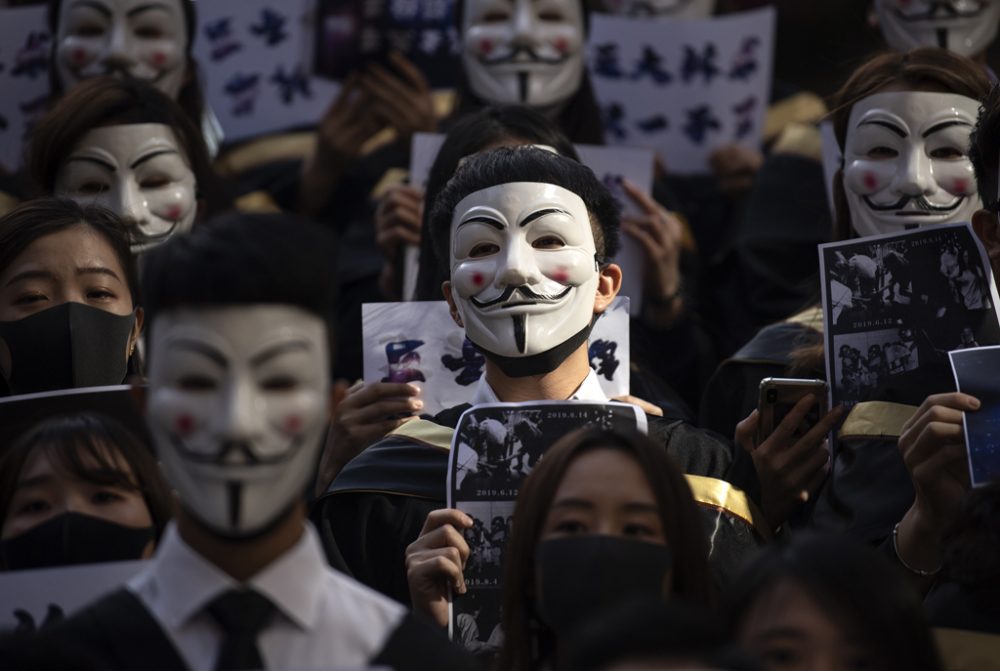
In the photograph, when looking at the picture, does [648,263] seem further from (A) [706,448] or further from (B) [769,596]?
(B) [769,596]

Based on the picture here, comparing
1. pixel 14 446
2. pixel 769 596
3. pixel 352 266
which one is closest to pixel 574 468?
pixel 769 596

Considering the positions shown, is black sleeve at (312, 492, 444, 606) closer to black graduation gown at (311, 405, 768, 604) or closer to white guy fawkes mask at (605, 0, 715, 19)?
black graduation gown at (311, 405, 768, 604)

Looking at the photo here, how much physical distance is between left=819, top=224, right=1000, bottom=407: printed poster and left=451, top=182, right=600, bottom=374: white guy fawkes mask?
0.70 meters

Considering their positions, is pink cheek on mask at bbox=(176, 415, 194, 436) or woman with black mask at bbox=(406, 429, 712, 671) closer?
pink cheek on mask at bbox=(176, 415, 194, 436)

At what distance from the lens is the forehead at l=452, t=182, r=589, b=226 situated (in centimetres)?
482

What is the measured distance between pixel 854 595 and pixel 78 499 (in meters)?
1.68

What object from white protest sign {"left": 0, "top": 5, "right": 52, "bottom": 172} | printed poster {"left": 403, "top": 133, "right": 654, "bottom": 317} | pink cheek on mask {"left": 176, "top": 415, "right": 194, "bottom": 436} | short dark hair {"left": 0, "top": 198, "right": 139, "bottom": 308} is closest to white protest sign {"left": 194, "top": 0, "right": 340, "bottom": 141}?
white protest sign {"left": 0, "top": 5, "right": 52, "bottom": 172}

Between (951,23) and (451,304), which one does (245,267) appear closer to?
(451,304)

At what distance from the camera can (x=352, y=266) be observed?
7.19 metres

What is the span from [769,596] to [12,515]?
1.68 metres

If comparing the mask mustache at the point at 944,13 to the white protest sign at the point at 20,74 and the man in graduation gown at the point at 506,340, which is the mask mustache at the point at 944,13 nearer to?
the man in graduation gown at the point at 506,340

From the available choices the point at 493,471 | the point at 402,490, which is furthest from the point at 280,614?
the point at 402,490

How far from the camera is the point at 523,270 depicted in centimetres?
473

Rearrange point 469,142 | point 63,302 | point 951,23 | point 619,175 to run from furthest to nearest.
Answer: point 951,23
point 619,175
point 469,142
point 63,302
